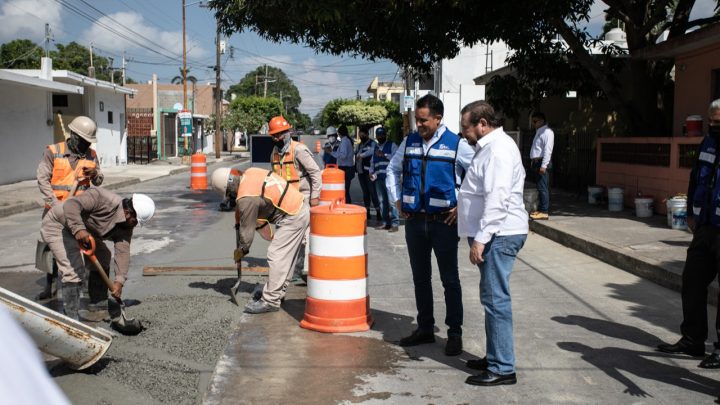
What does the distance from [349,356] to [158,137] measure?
140 feet

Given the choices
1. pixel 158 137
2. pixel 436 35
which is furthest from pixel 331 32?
pixel 158 137

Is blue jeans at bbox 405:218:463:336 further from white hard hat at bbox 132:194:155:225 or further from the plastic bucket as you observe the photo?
the plastic bucket

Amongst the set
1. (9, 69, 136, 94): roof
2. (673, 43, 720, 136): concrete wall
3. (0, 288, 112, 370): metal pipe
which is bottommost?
(0, 288, 112, 370): metal pipe

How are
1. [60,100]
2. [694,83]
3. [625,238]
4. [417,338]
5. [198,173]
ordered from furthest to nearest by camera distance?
[60,100] → [198,173] → [694,83] → [625,238] → [417,338]

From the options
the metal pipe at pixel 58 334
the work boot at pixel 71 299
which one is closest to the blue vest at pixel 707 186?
the metal pipe at pixel 58 334

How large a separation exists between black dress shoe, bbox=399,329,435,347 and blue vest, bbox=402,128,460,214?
0.99m

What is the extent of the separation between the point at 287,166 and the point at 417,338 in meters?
2.57

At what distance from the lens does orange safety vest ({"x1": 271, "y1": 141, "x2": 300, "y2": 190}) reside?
7.46 meters

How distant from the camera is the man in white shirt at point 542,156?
12.8 metres

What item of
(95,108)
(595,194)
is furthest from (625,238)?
(95,108)

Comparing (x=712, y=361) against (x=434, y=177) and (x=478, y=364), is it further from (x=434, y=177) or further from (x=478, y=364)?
(x=434, y=177)

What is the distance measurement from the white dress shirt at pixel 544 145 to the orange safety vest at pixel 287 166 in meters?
6.45

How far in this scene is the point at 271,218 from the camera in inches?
273

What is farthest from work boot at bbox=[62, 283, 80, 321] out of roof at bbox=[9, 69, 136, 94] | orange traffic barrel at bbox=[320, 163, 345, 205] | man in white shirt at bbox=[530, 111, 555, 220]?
roof at bbox=[9, 69, 136, 94]
